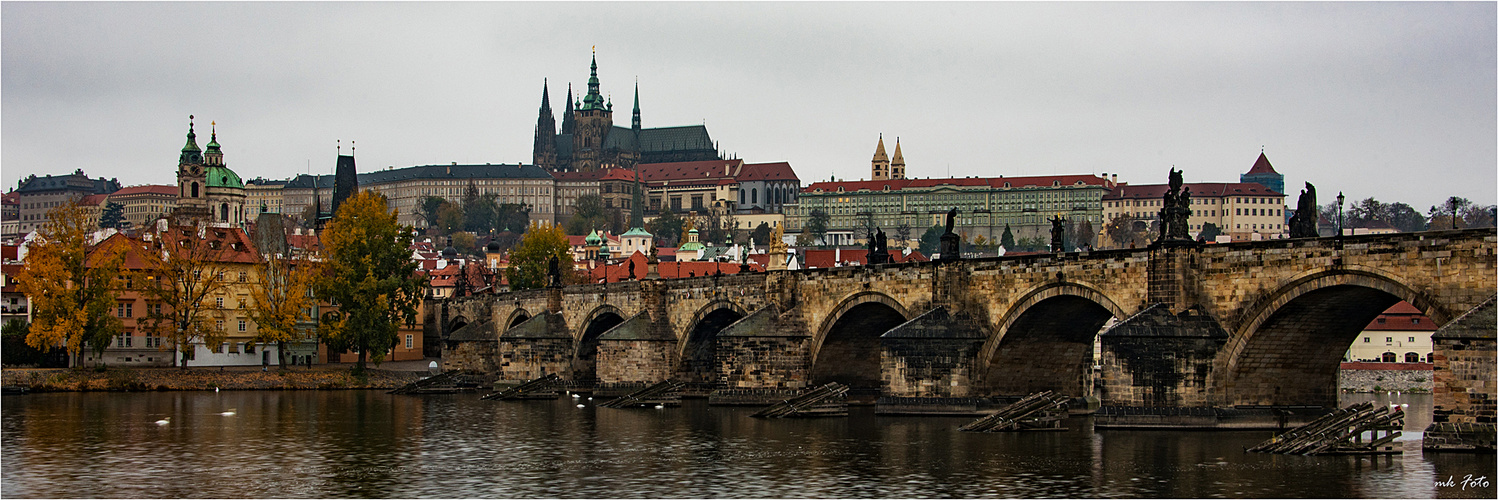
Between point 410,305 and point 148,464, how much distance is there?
127 ft

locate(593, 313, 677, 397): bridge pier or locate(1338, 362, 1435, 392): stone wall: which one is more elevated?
locate(593, 313, 677, 397): bridge pier

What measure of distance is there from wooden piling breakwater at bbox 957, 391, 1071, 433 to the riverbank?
36.7 meters

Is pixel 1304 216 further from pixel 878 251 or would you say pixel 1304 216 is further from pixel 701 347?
pixel 701 347

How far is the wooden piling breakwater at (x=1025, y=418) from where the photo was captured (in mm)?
41625

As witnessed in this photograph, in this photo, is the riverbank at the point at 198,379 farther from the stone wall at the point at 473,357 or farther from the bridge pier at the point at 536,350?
the bridge pier at the point at 536,350

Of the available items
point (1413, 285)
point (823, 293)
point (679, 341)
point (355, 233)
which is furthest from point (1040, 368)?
point (355, 233)

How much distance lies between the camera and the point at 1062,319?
44.9 meters

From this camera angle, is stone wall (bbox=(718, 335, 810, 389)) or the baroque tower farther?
the baroque tower

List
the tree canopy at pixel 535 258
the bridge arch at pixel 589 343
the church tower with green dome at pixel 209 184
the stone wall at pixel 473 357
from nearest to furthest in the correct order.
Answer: the bridge arch at pixel 589 343
the stone wall at pixel 473 357
the tree canopy at pixel 535 258
the church tower with green dome at pixel 209 184

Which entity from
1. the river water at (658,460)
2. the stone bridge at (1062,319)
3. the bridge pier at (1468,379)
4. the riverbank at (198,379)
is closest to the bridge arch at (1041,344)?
the stone bridge at (1062,319)

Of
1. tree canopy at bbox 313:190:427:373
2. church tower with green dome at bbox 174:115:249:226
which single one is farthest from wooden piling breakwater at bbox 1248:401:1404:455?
church tower with green dome at bbox 174:115:249:226

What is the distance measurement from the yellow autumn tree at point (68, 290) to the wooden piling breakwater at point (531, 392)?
605 inches

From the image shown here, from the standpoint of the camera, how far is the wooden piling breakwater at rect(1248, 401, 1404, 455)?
33.9 m

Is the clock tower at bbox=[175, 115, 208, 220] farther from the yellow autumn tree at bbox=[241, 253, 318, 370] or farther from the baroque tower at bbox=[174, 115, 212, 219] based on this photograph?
the yellow autumn tree at bbox=[241, 253, 318, 370]
